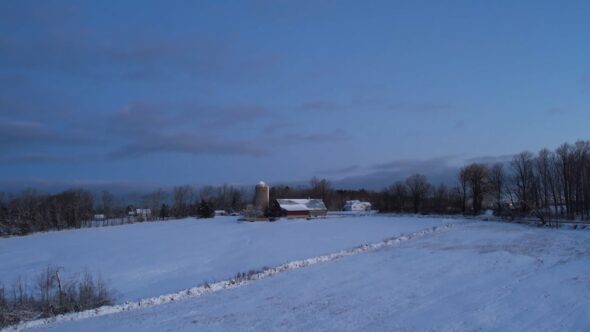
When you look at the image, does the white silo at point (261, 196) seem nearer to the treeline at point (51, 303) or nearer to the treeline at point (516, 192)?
the treeline at point (516, 192)

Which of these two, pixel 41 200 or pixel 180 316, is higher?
pixel 41 200

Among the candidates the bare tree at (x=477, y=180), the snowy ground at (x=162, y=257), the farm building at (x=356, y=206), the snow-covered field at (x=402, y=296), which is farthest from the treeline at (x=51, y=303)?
the farm building at (x=356, y=206)

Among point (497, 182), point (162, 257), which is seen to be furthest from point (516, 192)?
point (162, 257)

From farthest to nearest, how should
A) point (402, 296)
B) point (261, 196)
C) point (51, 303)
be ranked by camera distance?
point (261, 196)
point (51, 303)
point (402, 296)

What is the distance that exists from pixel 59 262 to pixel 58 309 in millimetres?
26310

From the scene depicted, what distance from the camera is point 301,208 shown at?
106 metres

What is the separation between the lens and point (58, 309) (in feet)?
66.5

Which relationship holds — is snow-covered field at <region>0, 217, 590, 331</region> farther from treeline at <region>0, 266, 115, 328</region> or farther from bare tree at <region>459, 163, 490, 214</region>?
bare tree at <region>459, 163, 490, 214</region>

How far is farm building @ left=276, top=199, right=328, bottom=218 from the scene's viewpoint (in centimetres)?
10356

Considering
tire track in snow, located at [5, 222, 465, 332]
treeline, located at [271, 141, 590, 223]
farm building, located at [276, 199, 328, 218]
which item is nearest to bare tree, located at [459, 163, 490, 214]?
treeline, located at [271, 141, 590, 223]

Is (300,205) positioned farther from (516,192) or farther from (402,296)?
(402,296)

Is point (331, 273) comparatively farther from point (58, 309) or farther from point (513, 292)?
point (58, 309)

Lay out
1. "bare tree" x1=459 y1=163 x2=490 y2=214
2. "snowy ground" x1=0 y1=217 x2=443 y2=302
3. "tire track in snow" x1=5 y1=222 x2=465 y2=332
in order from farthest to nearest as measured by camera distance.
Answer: "bare tree" x1=459 y1=163 x2=490 y2=214 < "snowy ground" x1=0 y1=217 x2=443 y2=302 < "tire track in snow" x1=5 y1=222 x2=465 y2=332

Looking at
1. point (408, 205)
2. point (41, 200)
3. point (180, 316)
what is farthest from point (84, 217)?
point (180, 316)
